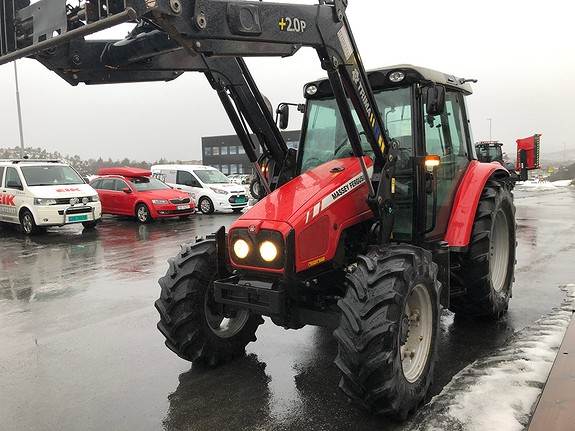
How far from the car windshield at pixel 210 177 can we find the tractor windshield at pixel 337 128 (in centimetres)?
1449

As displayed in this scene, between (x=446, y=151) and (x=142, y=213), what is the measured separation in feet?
42.0

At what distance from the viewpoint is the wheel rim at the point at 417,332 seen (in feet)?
12.1

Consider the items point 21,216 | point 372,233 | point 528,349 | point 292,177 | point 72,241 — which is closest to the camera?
point 372,233

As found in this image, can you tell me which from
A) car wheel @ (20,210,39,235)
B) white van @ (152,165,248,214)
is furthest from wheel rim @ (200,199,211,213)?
car wheel @ (20,210,39,235)

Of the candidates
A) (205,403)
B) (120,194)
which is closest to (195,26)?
(205,403)

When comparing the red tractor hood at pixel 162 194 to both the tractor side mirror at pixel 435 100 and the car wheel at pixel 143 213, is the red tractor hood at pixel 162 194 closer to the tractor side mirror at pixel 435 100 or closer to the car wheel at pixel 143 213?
the car wheel at pixel 143 213

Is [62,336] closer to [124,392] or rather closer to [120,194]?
[124,392]

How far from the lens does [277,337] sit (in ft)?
17.0

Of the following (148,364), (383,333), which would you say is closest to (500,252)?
(383,333)

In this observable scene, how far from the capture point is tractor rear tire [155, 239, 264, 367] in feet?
13.5

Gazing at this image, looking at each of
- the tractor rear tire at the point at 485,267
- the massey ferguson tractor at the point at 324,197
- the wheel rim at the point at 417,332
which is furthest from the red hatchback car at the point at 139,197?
the wheel rim at the point at 417,332

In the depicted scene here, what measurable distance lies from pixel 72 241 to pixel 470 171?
1010cm

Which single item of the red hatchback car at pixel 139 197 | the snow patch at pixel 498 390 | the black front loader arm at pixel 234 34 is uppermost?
the black front loader arm at pixel 234 34

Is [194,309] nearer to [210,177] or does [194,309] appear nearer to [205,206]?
[205,206]
